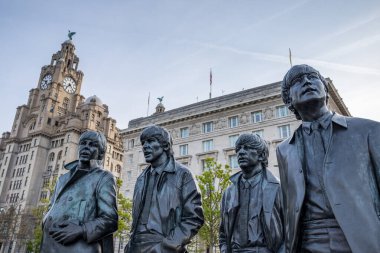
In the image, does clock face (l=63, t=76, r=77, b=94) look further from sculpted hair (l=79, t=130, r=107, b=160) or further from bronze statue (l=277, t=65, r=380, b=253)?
bronze statue (l=277, t=65, r=380, b=253)

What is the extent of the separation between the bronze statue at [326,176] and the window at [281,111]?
Answer: 988 inches

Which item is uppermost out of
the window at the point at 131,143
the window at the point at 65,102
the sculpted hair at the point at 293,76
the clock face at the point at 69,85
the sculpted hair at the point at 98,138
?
the clock face at the point at 69,85

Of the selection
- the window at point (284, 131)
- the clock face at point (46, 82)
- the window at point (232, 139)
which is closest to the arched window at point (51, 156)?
the clock face at point (46, 82)

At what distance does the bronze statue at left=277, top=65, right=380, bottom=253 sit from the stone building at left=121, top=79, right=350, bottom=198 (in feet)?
75.9

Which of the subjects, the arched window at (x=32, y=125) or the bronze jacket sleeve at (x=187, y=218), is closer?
the bronze jacket sleeve at (x=187, y=218)

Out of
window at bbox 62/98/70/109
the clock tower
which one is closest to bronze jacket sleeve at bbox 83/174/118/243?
the clock tower

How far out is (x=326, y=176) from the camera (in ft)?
7.59

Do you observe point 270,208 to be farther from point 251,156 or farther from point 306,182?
point 306,182

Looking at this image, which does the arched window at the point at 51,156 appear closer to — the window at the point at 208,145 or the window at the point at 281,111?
the window at the point at 208,145

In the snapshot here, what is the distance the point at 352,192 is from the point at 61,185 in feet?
11.7

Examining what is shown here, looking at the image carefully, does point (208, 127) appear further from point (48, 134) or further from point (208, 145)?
point (48, 134)

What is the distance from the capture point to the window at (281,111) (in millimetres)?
26844

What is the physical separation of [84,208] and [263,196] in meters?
2.44

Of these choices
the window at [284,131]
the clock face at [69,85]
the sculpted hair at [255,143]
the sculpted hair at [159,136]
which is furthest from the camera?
the clock face at [69,85]
